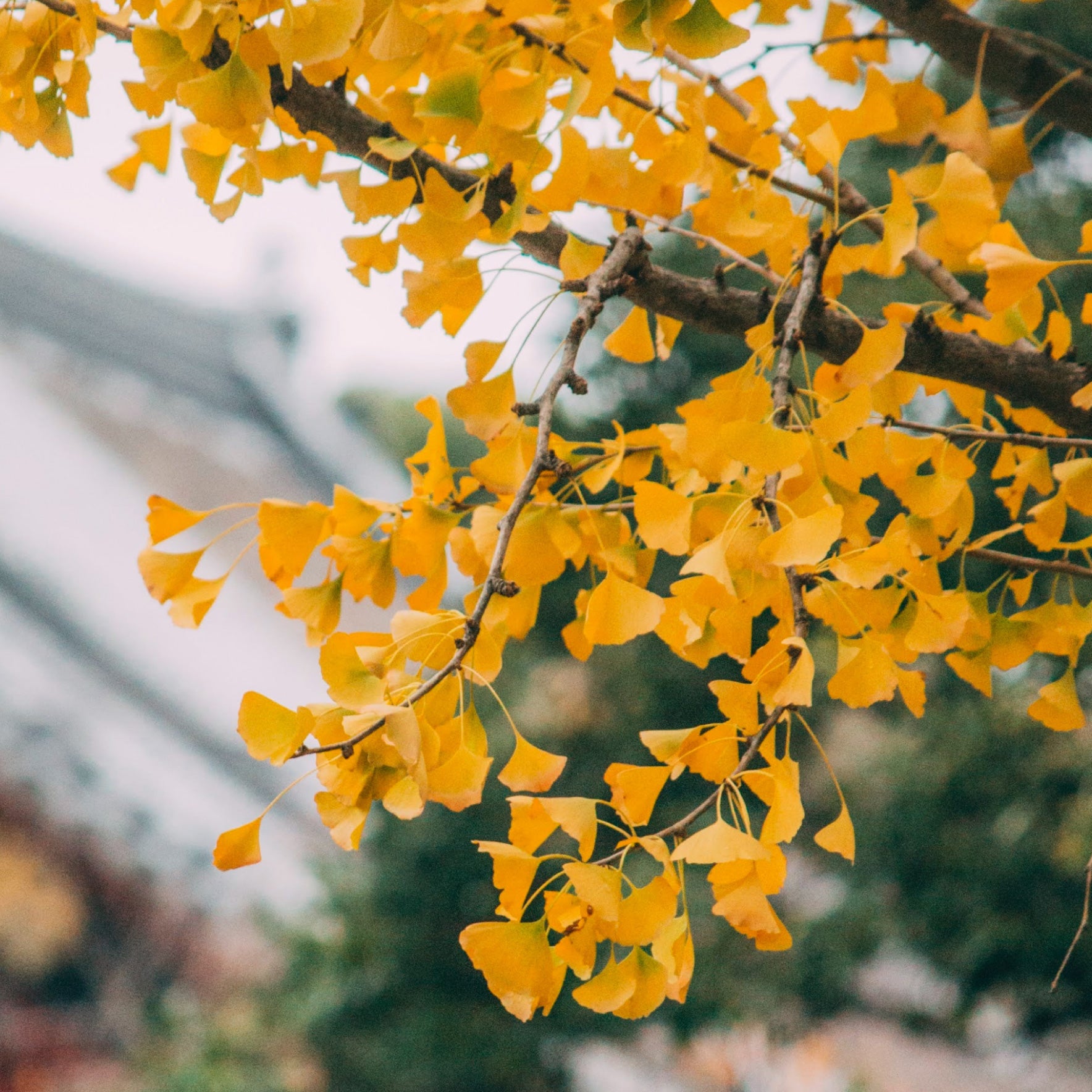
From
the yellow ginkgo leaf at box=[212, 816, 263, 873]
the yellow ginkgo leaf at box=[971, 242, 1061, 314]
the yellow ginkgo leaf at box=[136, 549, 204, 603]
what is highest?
the yellow ginkgo leaf at box=[971, 242, 1061, 314]

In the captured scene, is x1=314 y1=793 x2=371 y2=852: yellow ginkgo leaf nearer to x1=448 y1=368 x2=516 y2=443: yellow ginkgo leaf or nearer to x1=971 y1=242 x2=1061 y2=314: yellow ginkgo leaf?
x1=448 y1=368 x2=516 y2=443: yellow ginkgo leaf

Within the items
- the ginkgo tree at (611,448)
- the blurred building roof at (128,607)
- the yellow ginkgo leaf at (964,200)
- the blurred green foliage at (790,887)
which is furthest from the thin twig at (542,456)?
the blurred building roof at (128,607)

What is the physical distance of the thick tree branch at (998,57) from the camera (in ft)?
1.46

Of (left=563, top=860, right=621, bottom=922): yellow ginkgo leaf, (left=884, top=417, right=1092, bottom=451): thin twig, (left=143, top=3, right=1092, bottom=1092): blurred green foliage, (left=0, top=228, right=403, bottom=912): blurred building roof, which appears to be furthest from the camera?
(left=0, top=228, right=403, bottom=912): blurred building roof

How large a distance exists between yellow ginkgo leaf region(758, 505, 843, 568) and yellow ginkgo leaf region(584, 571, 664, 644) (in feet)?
0.11

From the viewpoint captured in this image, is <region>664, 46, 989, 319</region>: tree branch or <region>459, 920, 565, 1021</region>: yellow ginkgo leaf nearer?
<region>459, 920, 565, 1021</region>: yellow ginkgo leaf

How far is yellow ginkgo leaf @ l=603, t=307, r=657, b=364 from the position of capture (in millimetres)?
397

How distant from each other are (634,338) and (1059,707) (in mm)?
223

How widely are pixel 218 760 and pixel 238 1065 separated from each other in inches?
43.9

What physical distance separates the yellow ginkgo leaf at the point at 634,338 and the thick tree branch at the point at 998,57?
212 millimetres

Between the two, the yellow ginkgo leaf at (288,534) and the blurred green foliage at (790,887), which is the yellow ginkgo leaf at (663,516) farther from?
the blurred green foliage at (790,887)

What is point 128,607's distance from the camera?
2.59 meters

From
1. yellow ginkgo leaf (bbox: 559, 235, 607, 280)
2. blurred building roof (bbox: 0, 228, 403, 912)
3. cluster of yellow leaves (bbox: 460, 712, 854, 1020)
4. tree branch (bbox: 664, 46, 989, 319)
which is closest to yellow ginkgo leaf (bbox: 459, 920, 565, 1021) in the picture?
cluster of yellow leaves (bbox: 460, 712, 854, 1020)

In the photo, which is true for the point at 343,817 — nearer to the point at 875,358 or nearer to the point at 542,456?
the point at 542,456
